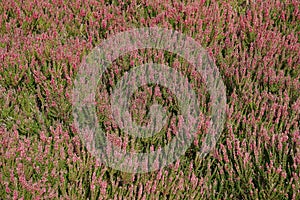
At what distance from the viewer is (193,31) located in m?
3.66

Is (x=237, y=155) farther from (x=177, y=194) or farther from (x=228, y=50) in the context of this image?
(x=228, y=50)

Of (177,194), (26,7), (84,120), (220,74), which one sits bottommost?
(177,194)

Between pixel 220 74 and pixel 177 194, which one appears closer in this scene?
pixel 177 194

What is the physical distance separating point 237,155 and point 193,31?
1.39m

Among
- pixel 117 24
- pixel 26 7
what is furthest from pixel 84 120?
pixel 26 7

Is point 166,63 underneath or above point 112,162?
above

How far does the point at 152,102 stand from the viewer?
9.87 feet

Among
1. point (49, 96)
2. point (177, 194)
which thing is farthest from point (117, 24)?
point (177, 194)

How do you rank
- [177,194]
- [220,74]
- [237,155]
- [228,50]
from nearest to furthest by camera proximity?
[177,194], [237,155], [220,74], [228,50]

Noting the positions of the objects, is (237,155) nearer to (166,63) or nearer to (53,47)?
(166,63)

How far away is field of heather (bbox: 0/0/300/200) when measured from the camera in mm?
2455

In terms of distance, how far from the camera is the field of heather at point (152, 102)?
246 centimetres


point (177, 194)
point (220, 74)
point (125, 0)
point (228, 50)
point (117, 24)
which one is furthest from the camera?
point (125, 0)

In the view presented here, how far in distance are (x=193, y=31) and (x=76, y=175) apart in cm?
176
